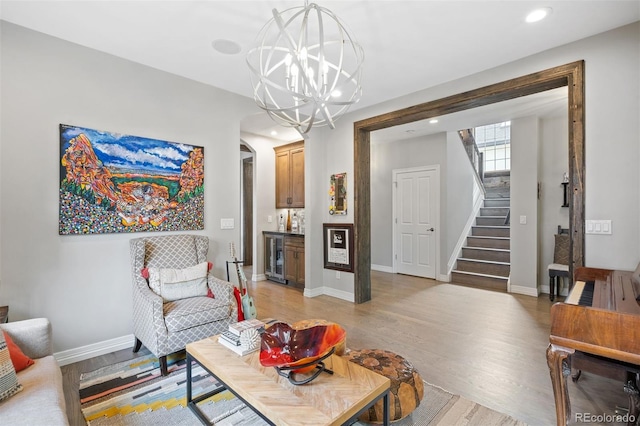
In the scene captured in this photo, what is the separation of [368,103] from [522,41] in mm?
1842

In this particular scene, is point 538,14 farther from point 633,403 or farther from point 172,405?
point 172,405

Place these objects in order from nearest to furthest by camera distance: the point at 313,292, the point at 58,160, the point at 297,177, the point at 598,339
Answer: the point at 598,339 < the point at 58,160 < the point at 313,292 < the point at 297,177

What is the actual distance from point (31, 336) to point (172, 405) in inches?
36.9

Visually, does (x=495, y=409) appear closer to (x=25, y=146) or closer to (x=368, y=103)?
(x=368, y=103)

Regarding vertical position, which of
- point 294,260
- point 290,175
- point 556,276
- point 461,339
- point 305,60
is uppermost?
point 305,60

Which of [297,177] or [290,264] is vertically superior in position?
[297,177]

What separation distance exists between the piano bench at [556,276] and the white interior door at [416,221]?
184 centimetres

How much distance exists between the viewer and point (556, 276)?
4309 mm

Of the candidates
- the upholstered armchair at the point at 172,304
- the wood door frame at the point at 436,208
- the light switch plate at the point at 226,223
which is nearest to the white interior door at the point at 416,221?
the wood door frame at the point at 436,208

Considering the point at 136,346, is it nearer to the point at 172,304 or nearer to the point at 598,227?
the point at 172,304

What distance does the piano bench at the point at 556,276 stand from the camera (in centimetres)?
416

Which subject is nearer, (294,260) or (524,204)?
(524,204)

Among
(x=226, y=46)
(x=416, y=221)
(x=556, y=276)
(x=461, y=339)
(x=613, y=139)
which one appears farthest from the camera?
(x=416, y=221)

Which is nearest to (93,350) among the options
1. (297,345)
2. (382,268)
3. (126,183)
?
(126,183)
